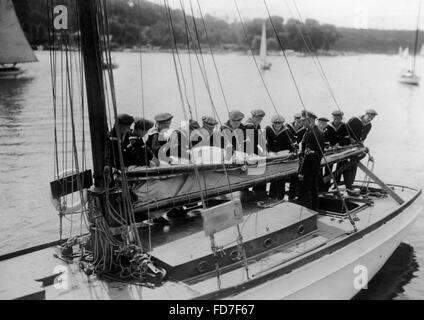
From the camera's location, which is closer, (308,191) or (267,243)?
(267,243)

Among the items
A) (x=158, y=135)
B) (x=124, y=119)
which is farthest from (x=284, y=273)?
(x=124, y=119)

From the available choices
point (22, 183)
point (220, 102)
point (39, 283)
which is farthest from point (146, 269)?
point (220, 102)

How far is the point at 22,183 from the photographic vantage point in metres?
16.0

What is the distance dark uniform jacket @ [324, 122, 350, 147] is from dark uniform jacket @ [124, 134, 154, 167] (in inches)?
225

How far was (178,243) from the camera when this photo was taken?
6.85m

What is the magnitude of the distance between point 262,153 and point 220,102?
2858 centimetres

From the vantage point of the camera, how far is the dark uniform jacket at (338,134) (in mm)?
11234

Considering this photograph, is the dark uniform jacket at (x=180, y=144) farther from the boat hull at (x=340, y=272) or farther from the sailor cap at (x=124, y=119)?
the boat hull at (x=340, y=272)

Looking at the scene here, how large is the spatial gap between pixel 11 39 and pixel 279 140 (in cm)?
4423

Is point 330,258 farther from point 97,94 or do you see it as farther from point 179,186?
point 97,94

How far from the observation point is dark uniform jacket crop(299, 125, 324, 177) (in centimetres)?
898

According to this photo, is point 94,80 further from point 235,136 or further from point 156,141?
point 235,136

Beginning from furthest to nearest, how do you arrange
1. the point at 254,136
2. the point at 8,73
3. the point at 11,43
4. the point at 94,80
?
the point at 11,43 < the point at 8,73 < the point at 254,136 < the point at 94,80

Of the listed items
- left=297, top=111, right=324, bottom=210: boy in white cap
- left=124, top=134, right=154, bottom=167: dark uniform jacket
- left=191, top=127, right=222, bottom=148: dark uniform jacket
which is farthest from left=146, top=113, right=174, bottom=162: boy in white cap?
left=297, top=111, right=324, bottom=210: boy in white cap
